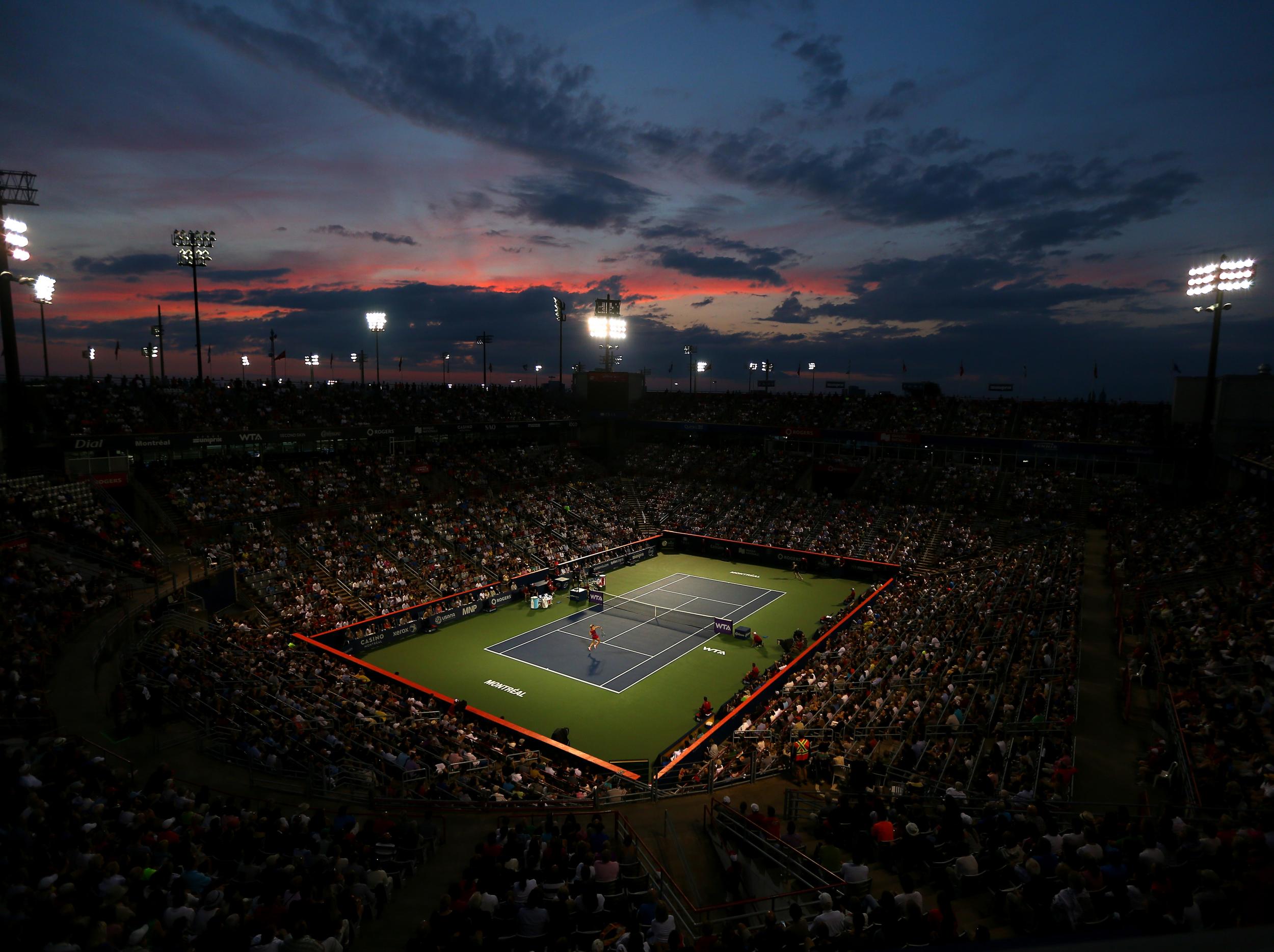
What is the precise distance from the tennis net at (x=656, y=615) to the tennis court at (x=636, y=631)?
0.05 meters

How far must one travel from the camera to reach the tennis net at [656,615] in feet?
114

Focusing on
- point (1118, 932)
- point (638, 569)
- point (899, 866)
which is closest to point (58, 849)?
point (899, 866)

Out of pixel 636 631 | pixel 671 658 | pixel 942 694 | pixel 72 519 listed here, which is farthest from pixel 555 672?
pixel 72 519

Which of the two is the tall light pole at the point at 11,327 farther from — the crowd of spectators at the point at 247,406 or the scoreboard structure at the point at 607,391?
the scoreboard structure at the point at 607,391

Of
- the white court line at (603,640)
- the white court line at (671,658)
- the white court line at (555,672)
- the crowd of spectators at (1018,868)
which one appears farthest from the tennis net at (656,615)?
the crowd of spectators at (1018,868)

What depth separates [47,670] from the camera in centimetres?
2005

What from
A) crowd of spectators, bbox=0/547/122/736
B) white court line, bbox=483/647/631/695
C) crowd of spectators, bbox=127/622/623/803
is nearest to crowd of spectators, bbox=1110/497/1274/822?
crowd of spectators, bbox=127/622/623/803

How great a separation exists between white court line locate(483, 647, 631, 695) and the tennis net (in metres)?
7.30

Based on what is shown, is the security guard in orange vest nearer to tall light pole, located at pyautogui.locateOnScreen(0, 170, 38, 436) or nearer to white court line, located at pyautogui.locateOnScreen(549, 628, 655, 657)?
white court line, located at pyautogui.locateOnScreen(549, 628, 655, 657)

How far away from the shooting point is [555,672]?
94.2ft

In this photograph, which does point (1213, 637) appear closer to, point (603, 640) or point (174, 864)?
point (603, 640)

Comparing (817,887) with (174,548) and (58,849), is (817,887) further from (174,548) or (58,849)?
(174,548)

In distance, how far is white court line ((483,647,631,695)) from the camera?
2725cm

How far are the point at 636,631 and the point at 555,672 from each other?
6.29 m
